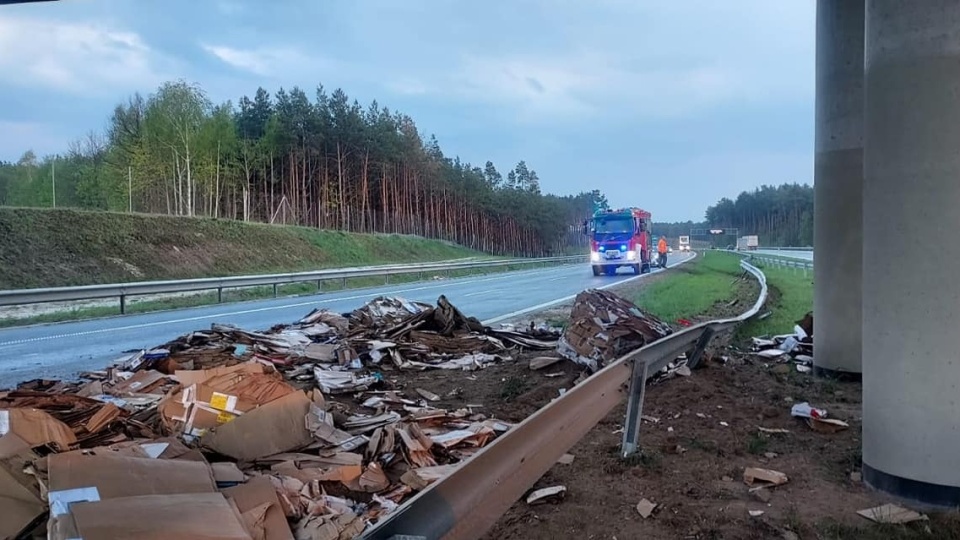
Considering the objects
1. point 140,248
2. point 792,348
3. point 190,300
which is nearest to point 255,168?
point 140,248

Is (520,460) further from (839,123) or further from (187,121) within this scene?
(187,121)

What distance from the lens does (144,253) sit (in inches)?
1202

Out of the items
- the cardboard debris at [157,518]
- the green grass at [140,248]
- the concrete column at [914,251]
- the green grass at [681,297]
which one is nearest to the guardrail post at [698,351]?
the concrete column at [914,251]

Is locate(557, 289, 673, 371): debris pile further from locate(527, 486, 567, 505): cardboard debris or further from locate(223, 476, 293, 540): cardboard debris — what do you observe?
locate(223, 476, 293, 540): cardboard debris

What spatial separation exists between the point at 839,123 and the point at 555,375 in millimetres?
4866

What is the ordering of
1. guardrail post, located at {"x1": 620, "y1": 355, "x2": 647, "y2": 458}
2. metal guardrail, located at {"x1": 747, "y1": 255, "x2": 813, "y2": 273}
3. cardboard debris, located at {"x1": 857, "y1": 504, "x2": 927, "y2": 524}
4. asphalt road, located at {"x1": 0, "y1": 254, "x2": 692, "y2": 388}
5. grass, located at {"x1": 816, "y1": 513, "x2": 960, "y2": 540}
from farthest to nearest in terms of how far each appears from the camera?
metal guardrail, located at {"x1": 747, "y1": 255, "x2": 813, "y2": 273}
asphalt road, located at {"x1": 0, "y1": 254, "x2": 692, "y2": 388}
guardrail post, located at {"x1": 620, "y1": 355, "x2": 647, "y2": 458}
cardboard debris, located at {"x1": 857, "y1": 504, "x2": 927, "y2": 524}
grass, located at {"x1": 816, "y1": 513, "x2": 960, "y2": 540}

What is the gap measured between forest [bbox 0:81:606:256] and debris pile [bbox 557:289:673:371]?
4074 cm

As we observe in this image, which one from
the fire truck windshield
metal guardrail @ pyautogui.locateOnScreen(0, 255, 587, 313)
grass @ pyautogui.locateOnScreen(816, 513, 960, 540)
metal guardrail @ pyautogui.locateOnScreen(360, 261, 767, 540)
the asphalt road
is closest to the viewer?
metal guardrail @ pyautogui.locateOnScreen(360, 261, 767, 540)

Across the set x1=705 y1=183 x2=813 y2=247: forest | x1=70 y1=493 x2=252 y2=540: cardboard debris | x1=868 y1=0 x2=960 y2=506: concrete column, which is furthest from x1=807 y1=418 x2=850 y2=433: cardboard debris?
x1=705 y1=183 x2=813 y2=247: forest

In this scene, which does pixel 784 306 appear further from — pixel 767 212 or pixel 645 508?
pixel 767 212

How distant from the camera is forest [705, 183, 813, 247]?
427 feet

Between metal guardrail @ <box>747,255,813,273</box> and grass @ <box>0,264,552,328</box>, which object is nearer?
grass @ <box>0,264,552,328</box>

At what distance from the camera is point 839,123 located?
29.0ft

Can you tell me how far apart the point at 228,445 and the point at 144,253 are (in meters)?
28.5
